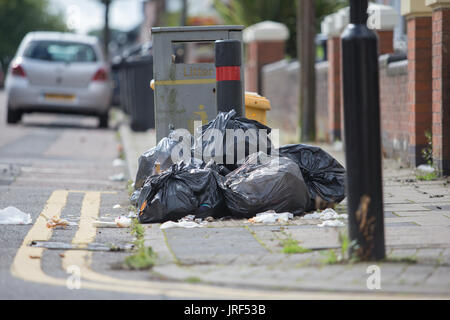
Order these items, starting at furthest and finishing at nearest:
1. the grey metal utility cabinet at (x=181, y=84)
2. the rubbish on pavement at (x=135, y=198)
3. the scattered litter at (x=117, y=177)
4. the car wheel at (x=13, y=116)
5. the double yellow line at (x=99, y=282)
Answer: the car wheel at (x=13, y=116), the scattered litter at (x=117, y=177), the grey metal utility cabinet at (x=181, y=84), the rubbish on pavement at (x=135, y=198), the double yellow line at (x=99, y=282)

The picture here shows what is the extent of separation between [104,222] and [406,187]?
10.6 ft

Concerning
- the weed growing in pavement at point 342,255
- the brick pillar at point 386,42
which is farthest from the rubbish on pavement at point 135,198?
the brick pillar at point 386,42

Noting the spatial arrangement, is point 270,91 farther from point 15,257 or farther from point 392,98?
point 15,257

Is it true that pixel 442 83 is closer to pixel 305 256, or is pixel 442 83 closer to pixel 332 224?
pixel 332 224

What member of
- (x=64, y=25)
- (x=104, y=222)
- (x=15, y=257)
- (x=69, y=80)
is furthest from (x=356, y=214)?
(x=64, y=25)

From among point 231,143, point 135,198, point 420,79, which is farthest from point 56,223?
point 420,79

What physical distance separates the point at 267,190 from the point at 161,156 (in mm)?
1139

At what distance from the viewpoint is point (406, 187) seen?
8.49 m

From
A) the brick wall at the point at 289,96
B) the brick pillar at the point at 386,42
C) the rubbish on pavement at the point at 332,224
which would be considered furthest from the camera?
the brick wall at the point at 289,96

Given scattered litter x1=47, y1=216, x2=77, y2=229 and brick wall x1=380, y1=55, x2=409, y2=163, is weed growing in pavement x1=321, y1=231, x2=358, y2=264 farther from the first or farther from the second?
brick wall x1=380, y1=55, x2=409, y2=163

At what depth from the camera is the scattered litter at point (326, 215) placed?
21.6ft

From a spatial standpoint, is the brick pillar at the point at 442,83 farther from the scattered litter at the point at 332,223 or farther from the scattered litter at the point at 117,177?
the scattered litter at the point at 117,177

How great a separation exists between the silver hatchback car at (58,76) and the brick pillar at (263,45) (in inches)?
160

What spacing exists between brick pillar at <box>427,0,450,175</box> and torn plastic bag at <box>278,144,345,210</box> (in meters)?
2.13
